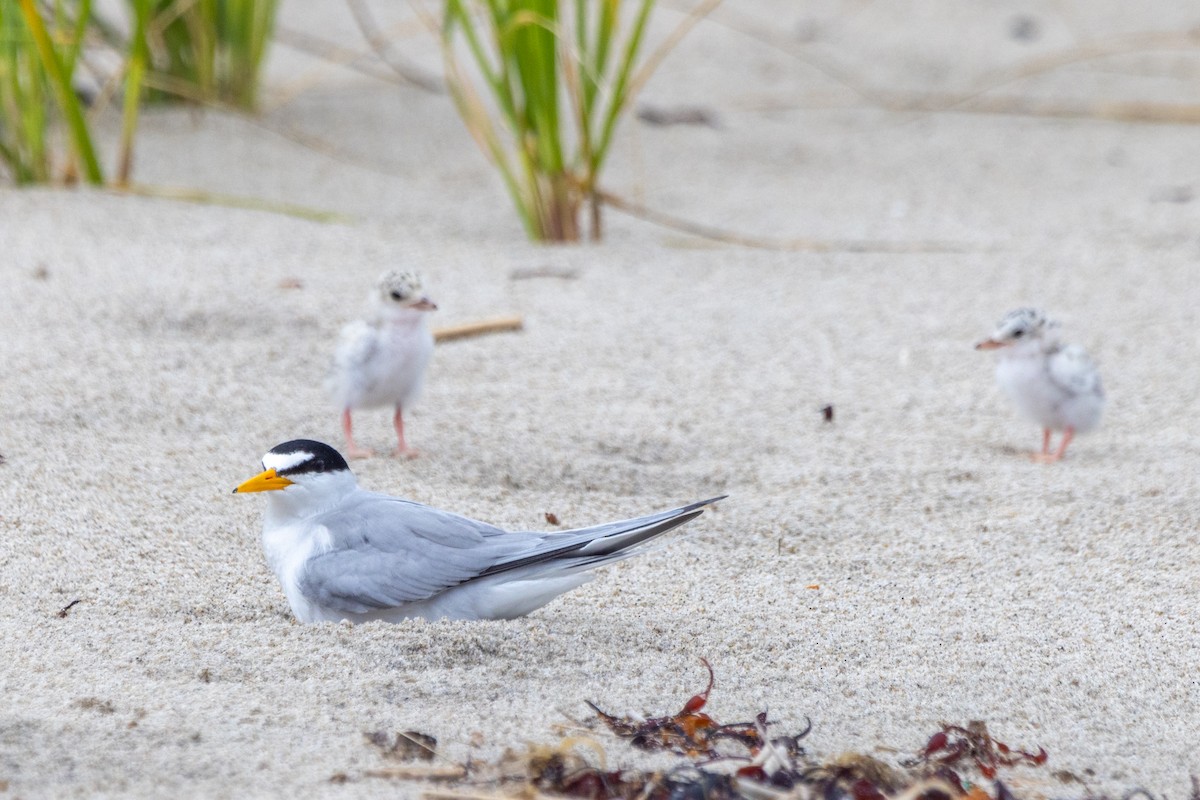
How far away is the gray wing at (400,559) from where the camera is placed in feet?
8.54

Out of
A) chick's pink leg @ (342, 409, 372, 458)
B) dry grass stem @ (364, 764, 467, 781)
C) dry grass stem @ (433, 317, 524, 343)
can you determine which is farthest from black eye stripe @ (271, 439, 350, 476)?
dry grass stem @ (433, 317, 524, 343)

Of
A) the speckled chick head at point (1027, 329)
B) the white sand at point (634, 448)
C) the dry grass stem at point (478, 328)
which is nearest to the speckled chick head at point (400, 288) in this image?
the white sand at point (634, 448)

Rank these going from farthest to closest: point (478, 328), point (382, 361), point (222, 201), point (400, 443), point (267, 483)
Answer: point (222, 201) < point (478, 328) < point (400, 443) < point (382, 361) < point (267, 483)

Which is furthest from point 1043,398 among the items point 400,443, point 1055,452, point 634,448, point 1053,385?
point 400,443

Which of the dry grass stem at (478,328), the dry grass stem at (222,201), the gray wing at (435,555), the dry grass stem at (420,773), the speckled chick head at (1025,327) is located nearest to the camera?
the dry grass stem at (420,773)

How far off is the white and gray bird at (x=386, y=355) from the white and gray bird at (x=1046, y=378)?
1592 millimetres

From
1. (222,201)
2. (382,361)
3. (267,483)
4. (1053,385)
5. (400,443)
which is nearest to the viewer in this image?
(267,483)

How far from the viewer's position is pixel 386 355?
3730 millimetres

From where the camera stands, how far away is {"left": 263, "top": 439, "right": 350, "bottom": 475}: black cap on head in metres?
2.77

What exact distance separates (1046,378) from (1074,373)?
80 millimetres

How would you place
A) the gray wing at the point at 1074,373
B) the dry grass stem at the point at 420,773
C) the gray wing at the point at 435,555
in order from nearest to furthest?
the dry grass stem at the point at 420,773 < the gray wing at the point at 435,555 < the gray wing at the point at 1074,373

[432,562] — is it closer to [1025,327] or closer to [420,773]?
[420,773]

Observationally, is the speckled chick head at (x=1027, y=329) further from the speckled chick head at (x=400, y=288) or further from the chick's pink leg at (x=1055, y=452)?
the speckled chick head at (x=400, y=288)

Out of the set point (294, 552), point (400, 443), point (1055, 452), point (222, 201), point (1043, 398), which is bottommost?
point (294, 552)
